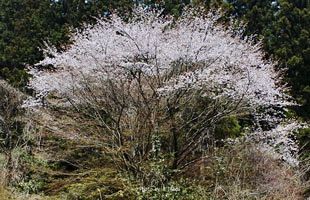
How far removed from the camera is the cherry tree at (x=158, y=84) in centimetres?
757

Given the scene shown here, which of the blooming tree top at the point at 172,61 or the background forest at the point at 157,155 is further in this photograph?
the blooming tree top at the point at 172,61

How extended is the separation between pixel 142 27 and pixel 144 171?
239 cm

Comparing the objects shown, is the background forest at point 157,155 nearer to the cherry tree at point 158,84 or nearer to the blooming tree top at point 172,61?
the cherry tree at point 158,84

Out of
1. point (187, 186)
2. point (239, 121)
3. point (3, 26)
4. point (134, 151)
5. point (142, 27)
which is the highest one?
point (3, 26)

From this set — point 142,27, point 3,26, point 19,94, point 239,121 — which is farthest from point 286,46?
point 3,26

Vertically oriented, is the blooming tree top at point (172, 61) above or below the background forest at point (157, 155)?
above

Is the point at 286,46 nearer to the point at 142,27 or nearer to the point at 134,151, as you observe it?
the point at 142,27

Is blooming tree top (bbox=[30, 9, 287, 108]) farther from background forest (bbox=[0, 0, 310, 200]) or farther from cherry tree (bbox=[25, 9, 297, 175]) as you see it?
background forest (bbox=[0, 0, 310, 200])

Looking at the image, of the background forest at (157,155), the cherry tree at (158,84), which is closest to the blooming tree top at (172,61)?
the cherry tree at (158,84)

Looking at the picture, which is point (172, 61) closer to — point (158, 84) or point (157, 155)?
point (158, 84)

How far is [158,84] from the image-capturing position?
302 inches

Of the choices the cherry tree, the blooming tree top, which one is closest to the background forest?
the cherry tree

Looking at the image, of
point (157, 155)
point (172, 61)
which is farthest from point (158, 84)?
point (157, 155)

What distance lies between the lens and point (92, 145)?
25.3ft
